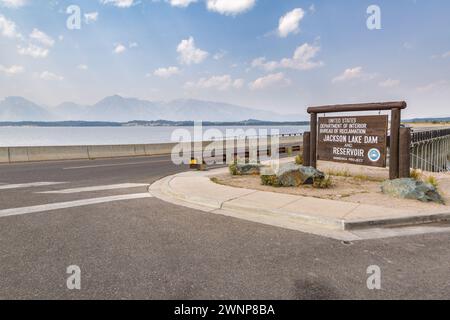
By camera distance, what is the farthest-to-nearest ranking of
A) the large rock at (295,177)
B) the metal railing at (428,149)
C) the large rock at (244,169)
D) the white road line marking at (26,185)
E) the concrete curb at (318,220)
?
the metal railing at (428,149)
the large rock at (244,169)
the white road line marking at (26,185)
the large rock at (295,177)
the concrete curb at (318,220)

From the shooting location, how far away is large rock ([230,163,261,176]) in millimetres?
11539

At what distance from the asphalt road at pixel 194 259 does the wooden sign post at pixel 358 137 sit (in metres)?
4.23

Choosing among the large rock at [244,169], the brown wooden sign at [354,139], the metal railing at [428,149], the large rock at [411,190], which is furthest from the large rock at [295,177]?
the metal railing at [428,149]

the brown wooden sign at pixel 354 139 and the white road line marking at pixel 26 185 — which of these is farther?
the white road line marking at pixel 26 185

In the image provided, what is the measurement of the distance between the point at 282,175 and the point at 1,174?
11149 millimetres

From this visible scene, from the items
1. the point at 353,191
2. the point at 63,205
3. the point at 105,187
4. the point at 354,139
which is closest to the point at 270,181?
the point at 353,191

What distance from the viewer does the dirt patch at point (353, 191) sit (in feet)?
21.8

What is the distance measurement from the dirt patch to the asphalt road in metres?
1.83

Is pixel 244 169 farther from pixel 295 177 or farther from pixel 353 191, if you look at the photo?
pixel 353 191

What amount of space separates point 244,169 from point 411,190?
5.79 m

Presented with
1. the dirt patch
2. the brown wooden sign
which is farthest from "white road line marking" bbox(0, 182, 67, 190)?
the brown wooden sign

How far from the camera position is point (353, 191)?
827cm

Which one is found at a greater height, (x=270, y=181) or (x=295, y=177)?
(x=295, y=177)

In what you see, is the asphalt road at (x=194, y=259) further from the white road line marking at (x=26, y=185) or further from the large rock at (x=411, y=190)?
the white road line marking at (x=26, y=185)
